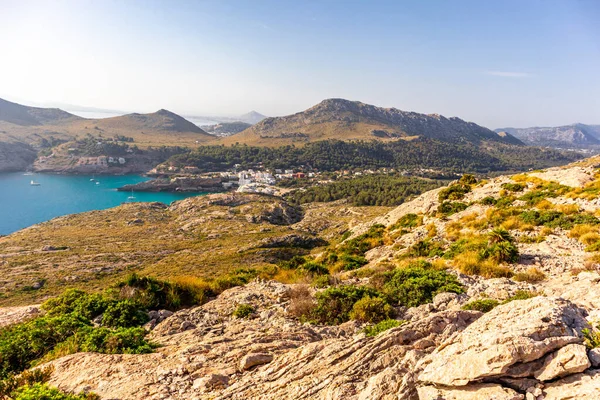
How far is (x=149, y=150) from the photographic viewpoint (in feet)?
575

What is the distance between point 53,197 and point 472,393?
136m

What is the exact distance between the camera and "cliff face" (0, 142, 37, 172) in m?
144

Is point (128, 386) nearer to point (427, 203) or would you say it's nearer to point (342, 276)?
point (342, 276)

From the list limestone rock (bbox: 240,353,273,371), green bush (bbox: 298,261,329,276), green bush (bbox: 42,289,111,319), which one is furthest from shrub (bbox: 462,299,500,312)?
green bush (bbox: 42,289,111,319)

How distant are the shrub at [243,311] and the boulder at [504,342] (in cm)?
632

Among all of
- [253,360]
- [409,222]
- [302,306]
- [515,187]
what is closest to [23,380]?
[253,360]

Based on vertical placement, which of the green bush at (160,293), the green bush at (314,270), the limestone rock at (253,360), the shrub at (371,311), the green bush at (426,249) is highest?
the limestone rock at (253,360)

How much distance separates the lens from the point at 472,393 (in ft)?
13.0

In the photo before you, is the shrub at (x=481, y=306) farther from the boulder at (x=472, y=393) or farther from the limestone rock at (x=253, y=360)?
the limestone rock at (x=253, y=360)

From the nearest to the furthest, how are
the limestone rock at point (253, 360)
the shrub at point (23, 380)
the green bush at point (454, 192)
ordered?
the shrub at point (23, 380), the limestone rock at point (253, 360), the green bush at point (454, 192)

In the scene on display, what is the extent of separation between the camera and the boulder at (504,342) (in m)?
4.06

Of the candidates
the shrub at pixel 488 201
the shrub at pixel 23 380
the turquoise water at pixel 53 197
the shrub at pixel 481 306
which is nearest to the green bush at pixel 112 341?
the shrub at pixel 23 380

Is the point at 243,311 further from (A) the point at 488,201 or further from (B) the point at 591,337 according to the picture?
(A) the point at 488,201

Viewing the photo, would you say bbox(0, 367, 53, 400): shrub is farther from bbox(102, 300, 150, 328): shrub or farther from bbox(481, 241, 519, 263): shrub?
bbox(481, 241, 519, 263): shrub
